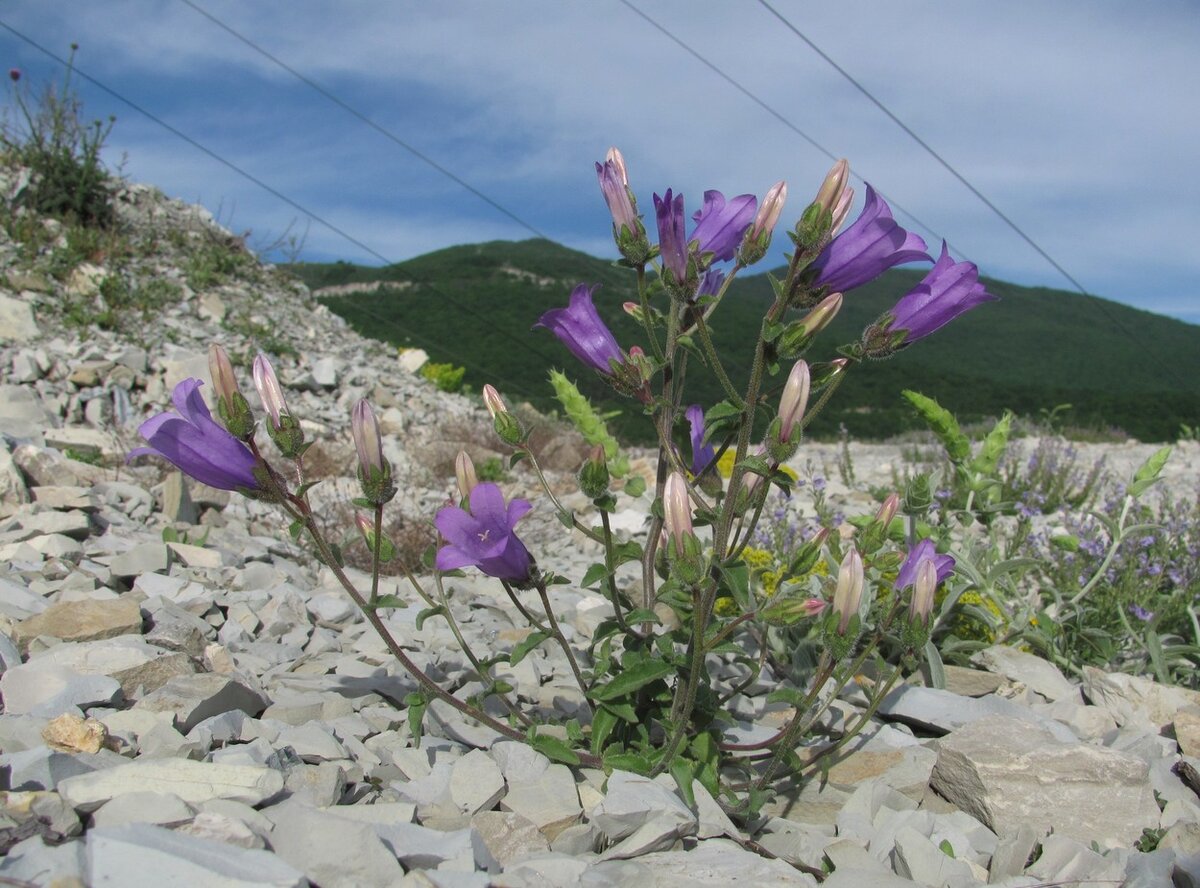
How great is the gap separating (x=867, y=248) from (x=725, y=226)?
374mm

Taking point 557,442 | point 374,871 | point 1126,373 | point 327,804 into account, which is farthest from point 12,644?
point 1126,373

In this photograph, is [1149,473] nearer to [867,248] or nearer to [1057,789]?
[1057,789]

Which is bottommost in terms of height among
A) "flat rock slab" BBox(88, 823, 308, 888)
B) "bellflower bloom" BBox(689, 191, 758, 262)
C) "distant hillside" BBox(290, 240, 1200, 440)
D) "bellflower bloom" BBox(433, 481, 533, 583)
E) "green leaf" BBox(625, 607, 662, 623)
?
"flat rock slab" BBox(88, 823, 308, 888)

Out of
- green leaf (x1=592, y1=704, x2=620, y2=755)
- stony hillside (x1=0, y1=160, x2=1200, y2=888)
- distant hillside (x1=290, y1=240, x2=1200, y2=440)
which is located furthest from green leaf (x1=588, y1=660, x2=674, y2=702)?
distant hillside (x1=290, y1=240, x2=1200, y2=440)

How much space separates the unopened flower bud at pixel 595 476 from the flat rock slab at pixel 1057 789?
128 cm

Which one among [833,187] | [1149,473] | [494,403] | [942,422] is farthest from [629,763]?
[1149,473]

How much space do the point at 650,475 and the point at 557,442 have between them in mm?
1702

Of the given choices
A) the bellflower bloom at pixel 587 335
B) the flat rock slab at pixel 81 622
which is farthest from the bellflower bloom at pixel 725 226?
the flat rock slab at pixel 81 622

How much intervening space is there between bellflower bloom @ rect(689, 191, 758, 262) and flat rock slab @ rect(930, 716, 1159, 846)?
152cm

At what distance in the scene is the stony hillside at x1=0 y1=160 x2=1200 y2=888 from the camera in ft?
5.75

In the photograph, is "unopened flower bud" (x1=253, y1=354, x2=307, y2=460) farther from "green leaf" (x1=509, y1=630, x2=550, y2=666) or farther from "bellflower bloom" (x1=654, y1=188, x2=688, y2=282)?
"bellflower bloom" (x1=654, y1=188, x2=688, y2=282)

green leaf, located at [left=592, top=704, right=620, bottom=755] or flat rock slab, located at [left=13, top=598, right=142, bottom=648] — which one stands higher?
green leaf, located at [left=592, top=704, right=620, bottom=755]

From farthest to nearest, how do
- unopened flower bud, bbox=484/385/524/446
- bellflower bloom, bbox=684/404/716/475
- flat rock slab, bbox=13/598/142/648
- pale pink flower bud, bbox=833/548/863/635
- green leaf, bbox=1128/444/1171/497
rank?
green leaf, bbox=1128/444/1171/497
flat rock slab, bbox=13/598/142/648
bellflower bloom, bbox=684/404/716/475
unopened flower bud, bbox=484/385/524/446
pale pink flower bud, bbox=833/548/863/635

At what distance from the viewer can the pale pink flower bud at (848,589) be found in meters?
2.07
